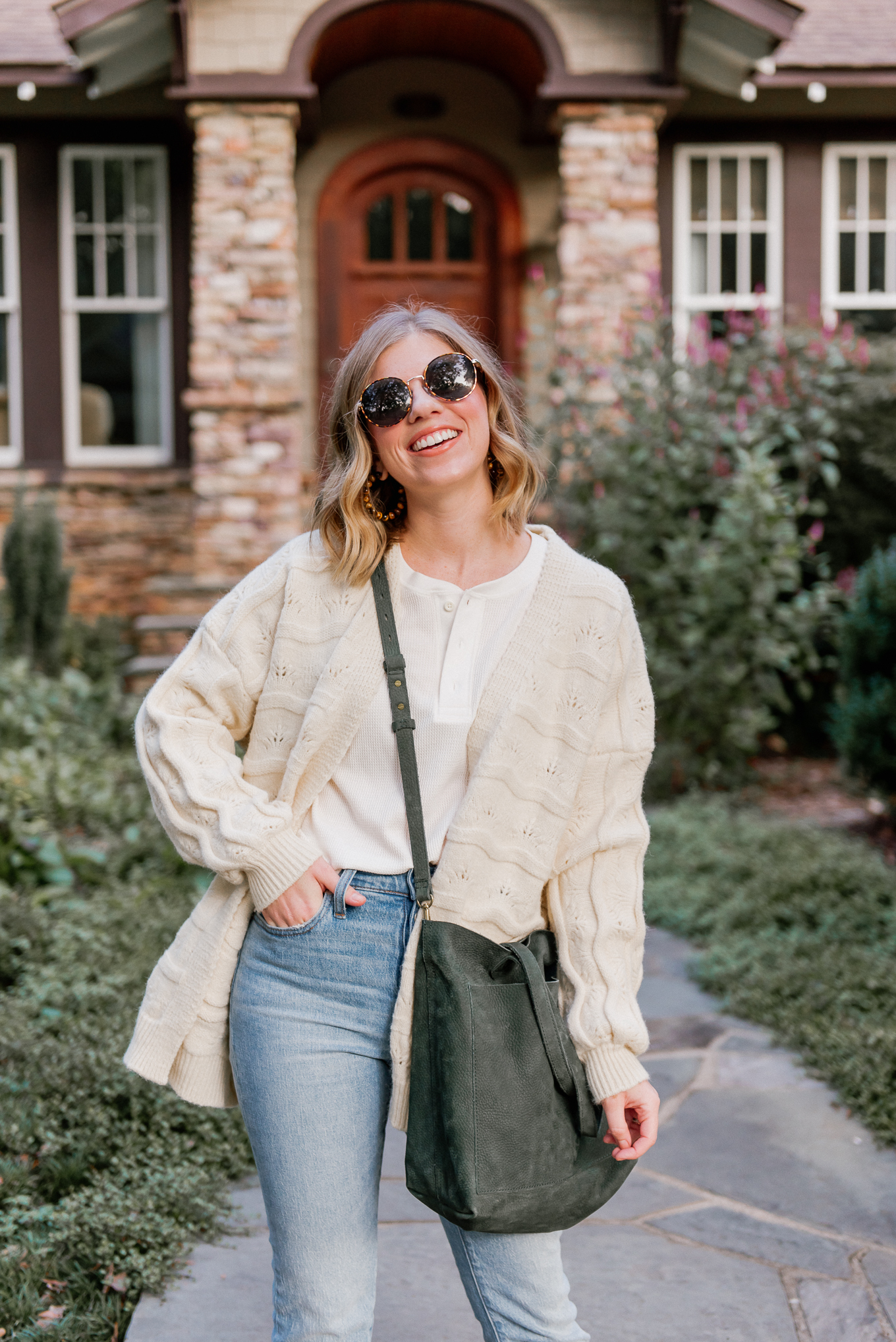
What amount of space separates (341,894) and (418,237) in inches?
342

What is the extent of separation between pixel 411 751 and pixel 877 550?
15.5ft

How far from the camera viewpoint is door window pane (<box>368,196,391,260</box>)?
9602 millimetres

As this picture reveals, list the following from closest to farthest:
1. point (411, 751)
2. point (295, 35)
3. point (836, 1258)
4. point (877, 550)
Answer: point (411, 751) → point (836, 1258) → point (877, 550) → point (295, 35)

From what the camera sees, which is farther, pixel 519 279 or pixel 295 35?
pixel 519 279

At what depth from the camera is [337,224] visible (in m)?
9.49

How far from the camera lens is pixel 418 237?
9.66 m

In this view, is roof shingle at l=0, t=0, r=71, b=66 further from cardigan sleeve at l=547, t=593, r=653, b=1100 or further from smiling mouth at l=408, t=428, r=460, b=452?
cardigan sleeve at l=547, t=593, r=653, b=1100

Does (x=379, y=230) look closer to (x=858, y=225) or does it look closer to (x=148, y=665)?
(x=858, y=225)

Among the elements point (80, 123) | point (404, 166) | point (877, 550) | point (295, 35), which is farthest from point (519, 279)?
point (877, 550)

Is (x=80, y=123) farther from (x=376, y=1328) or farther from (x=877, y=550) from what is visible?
(x=376, y=1328)

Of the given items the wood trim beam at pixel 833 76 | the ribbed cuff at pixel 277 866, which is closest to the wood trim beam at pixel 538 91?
the wood trim beam at pixel 833 76

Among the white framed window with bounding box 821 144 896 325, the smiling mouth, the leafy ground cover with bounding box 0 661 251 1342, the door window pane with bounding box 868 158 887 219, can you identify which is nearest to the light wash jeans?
the smiling mouth

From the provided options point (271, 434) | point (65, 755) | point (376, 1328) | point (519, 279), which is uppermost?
point (519, 279)

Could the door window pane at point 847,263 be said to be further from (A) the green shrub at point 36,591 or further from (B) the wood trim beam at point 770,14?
(A) the green shrub at point 36,591
